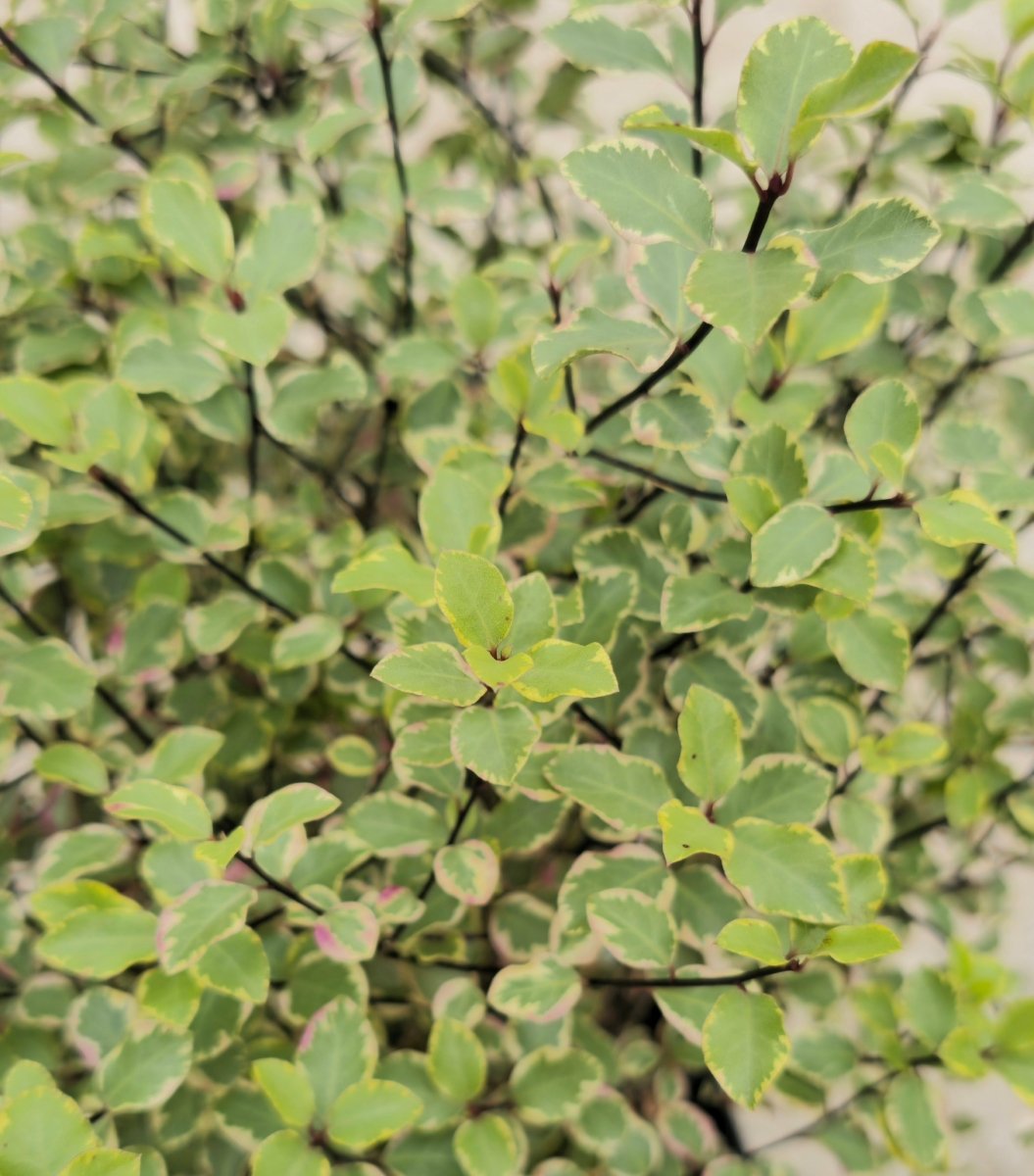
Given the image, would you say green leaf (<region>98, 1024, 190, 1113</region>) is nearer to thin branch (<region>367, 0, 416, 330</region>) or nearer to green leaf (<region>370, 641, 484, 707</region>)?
green leaf (<region>370, 641, 484, 707</region>)

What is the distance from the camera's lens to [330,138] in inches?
20.0

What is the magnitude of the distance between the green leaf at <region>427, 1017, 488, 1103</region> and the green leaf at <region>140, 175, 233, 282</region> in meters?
0.38

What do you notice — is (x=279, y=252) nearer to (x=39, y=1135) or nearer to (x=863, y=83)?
(x=863, y=83)

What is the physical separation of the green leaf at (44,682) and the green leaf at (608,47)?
409 mm

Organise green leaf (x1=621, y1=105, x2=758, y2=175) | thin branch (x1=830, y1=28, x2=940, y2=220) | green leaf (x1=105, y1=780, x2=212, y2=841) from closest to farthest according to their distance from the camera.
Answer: green leaf (x1=621, y1=105, x2=758, y2=175)
green leaf (x1=105, y1=780, x2=212, y2=841)
thin branch (x1=830, y1=28, x2=940, y2=220)

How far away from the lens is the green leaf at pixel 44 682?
49 centimetres

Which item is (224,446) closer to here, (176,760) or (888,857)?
(176,760)

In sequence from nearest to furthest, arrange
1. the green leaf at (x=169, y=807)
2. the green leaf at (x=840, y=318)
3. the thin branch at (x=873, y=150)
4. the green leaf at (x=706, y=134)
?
the green leaf at (x=706, y=134), the green leaf at (x=169, y=807), the green leaf at (x=840, y=318), the thin branch at (x=873, y=150)

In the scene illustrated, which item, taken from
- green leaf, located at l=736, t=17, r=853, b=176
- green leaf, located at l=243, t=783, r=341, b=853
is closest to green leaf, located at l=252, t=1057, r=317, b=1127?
green leaf, located at l=243, t=783, r=341, b=853

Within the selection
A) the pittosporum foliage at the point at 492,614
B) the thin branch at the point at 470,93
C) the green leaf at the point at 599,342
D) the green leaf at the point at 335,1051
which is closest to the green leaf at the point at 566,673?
the pittosporum foliage at the point at 492,614

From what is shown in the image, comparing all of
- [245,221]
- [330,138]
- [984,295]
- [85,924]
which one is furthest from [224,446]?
[984,295]

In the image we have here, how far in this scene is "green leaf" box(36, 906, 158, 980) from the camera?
429 mm

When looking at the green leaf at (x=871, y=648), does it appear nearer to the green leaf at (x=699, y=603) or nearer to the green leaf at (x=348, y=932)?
the green leaf at (x=699, y=603)

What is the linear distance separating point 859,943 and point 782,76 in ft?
1.07
